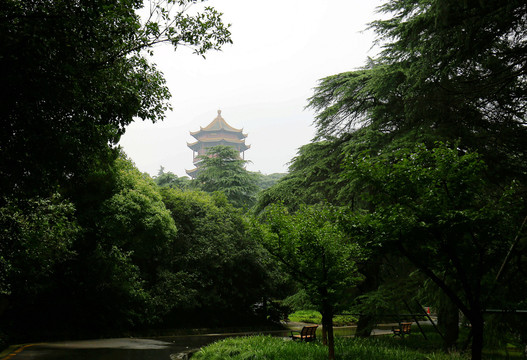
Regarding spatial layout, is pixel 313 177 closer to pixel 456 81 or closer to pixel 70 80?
pixel 456 81

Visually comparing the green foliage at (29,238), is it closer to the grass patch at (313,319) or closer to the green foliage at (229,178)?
the grass patch at (313,319)

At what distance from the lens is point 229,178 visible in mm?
37281

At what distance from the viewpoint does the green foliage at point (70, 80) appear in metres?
4.98

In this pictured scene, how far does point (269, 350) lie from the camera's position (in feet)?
33.1

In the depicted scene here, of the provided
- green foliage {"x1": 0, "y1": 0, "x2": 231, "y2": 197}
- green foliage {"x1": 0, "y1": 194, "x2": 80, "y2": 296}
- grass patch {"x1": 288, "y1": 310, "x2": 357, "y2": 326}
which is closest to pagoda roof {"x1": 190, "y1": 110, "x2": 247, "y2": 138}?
grass patch {"x1": 288, "y1": 310, "x2": 357, "y2": 326}

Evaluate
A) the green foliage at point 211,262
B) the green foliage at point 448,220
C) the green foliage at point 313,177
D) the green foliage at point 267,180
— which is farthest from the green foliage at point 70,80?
the green foliage at point 267,180

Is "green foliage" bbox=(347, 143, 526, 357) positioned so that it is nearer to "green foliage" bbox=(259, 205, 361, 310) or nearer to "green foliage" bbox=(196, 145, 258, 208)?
"green foliage" bbox=(259, 205, 361, 310)

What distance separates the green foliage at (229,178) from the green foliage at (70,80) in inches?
1144

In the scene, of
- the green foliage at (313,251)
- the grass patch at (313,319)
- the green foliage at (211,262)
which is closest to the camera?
the green foliage at (313,251)

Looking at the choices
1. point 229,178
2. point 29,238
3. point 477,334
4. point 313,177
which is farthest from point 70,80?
point 229,178

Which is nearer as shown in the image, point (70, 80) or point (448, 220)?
point (70, 80)

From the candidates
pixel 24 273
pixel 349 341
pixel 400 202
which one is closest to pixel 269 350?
pixel 349 341

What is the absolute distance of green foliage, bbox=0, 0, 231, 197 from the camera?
4.98 meters

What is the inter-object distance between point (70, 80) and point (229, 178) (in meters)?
31.7
